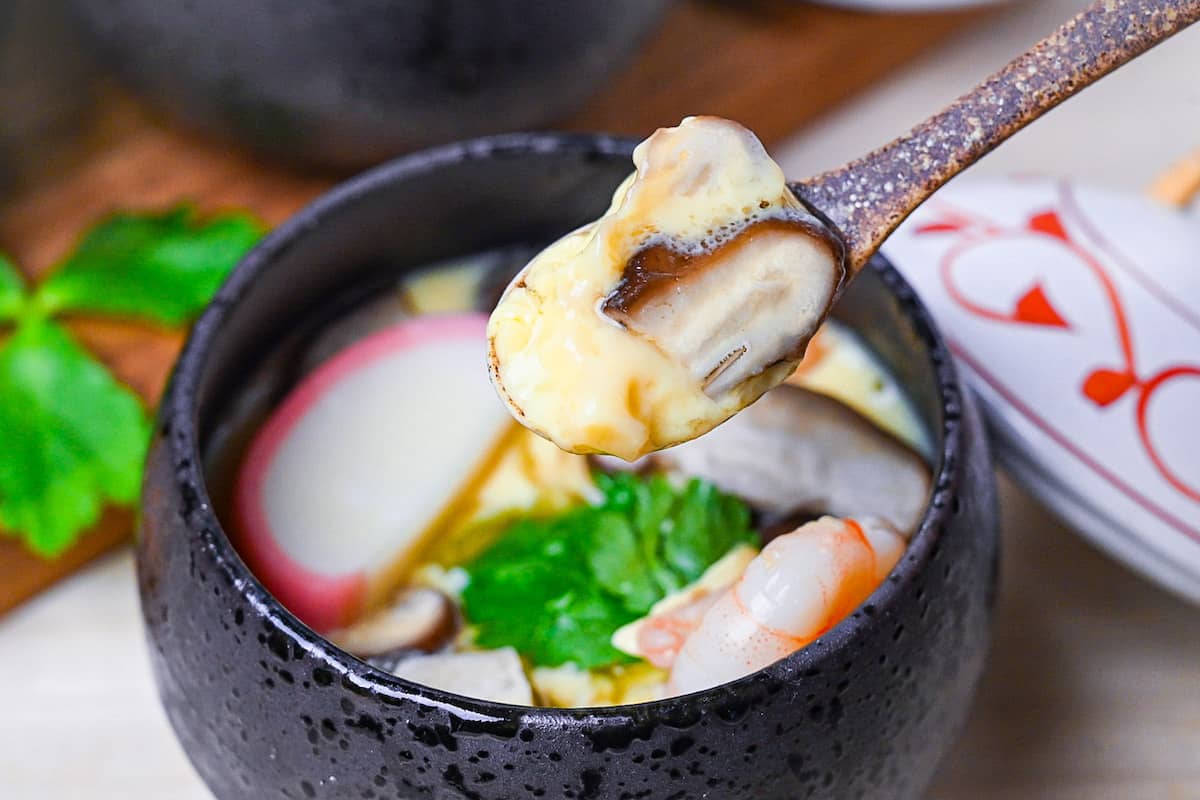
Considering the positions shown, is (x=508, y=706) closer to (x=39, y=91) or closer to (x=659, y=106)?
(x=659, y=106)

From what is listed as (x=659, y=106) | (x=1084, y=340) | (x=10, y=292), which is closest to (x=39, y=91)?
(x=10, y=292)

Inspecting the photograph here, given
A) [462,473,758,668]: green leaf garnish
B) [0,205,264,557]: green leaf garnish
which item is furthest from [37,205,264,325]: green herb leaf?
[462,473,758,668]: green leaf garnish

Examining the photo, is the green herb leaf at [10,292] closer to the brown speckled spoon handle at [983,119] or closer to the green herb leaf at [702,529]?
the green herb leaf at [702,529]

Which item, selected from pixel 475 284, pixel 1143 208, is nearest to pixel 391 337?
pixel 475 284

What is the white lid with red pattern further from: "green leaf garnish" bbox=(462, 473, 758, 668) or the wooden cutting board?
the wooden cutting board

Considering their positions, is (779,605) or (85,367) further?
(85,367)

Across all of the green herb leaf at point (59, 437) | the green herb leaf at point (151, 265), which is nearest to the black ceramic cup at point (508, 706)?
the green herb leaf at point (59, 437)
